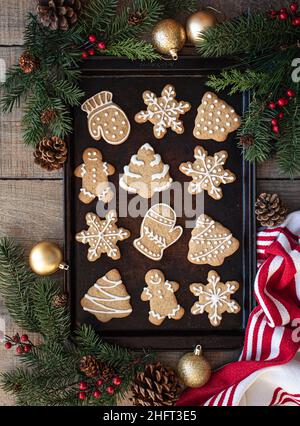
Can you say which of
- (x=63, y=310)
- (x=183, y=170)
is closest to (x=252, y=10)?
(x=183, y=170)

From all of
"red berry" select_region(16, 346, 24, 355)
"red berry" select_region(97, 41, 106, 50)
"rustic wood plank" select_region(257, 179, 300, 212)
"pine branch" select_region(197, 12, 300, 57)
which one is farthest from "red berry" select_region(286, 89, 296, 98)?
"red berry" select_region(16, 346, 24, 355)

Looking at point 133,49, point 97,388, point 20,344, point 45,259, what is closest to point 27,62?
point 133,49

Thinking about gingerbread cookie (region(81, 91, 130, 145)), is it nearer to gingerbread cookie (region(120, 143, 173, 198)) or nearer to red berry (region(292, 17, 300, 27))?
gingerbread cookie (region(120, 143, 173, 198))

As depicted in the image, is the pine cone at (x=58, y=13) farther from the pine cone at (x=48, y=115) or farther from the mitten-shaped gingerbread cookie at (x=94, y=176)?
the mitten-shaped gingerbread cookie at (x=94, y=176)

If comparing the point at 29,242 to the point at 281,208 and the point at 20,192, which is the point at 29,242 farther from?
the point at 281,208

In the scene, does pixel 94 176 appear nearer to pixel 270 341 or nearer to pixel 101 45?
pixel 101 45

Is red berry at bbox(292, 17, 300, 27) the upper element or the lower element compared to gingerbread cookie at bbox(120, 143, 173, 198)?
upper
